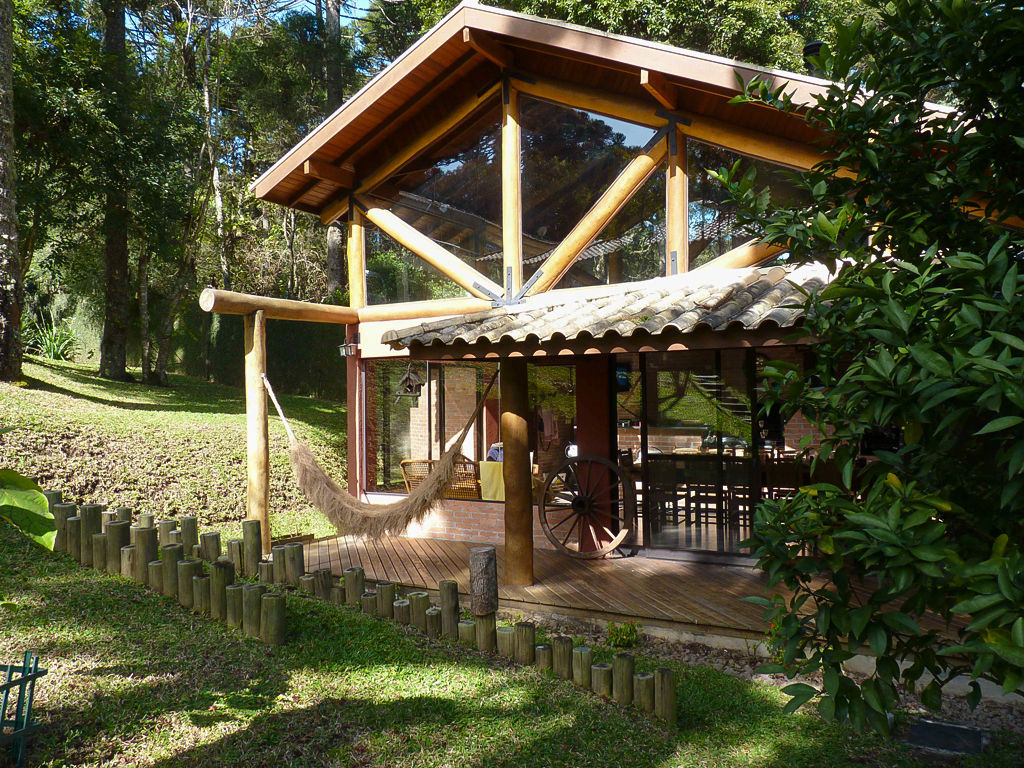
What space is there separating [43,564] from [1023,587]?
5502 mm

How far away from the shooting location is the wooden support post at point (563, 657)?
4.00 metres

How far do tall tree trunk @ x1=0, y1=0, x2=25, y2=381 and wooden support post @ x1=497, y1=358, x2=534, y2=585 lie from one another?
652cm

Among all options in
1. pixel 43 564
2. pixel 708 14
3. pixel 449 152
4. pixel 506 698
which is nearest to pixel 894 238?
pixel 506 698

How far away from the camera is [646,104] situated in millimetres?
6395

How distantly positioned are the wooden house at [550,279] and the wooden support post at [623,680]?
1.94 m

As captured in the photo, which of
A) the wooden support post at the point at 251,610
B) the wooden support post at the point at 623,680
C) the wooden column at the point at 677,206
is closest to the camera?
the wooden support post at the point at 623,680

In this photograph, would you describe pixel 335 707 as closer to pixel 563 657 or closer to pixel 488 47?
pixel 563 657

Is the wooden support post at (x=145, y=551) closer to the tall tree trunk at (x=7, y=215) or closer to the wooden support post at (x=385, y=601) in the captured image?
the wooden support post at (x=385, y=601)

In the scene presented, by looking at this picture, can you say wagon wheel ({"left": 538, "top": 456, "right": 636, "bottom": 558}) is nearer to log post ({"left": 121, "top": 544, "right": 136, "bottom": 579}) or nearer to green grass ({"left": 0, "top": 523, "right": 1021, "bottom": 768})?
green grass ({"left": 0, "top": 523, "right": 1021, "bottom": 768})

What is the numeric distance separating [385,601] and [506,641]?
0.91 m

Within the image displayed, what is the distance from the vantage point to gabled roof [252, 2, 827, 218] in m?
5.73

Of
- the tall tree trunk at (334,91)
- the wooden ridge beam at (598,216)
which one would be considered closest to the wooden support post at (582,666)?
the wooden ridge beam at (598,216)

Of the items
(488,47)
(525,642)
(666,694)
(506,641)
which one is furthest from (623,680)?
(488,47)

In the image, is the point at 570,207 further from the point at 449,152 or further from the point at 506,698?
the point at 506,698
